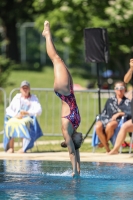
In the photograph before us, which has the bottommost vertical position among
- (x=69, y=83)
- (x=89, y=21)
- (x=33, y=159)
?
(x=33, y=159)

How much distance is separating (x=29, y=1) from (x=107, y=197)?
33.8 m

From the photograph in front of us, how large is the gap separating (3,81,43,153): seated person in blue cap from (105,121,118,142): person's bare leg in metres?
1.28

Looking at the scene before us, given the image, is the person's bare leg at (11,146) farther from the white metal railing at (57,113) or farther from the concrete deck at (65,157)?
the white metal railing at (57,113)

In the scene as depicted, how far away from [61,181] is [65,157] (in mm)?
3298

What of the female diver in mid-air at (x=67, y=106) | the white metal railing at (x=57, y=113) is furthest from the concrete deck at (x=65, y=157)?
the female diver in mid-air at (x=67, y=106)

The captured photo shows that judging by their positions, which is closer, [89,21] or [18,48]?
[89,21]

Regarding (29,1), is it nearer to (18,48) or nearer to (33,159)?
(18,48)

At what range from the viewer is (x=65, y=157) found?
13.3 meters

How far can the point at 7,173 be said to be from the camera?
10.9 m

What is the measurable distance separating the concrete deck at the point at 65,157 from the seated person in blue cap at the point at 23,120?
36 centimetres

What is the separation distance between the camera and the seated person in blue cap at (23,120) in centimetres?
1416

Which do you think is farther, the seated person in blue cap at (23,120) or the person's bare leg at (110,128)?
the seated person in blue cap at (23,120)

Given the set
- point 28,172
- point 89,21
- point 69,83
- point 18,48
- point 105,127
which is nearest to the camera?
point 69,83

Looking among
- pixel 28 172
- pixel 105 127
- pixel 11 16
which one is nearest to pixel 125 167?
pixel 28 172
